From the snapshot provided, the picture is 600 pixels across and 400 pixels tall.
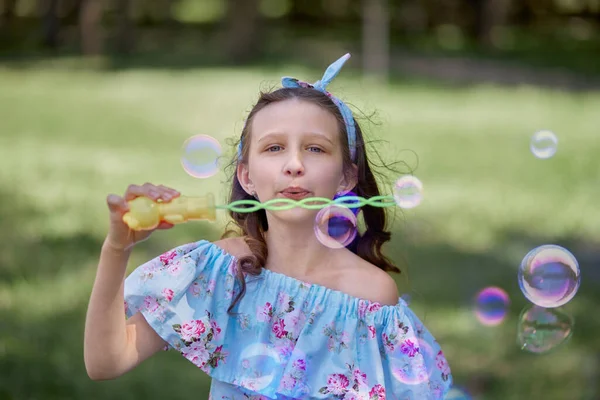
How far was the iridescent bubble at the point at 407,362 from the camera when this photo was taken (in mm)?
1885

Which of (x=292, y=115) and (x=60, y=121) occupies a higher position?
(x=292, y=115)

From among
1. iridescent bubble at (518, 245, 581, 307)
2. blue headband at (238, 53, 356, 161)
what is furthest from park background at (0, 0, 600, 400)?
iridescent bubble at (518, 245, 581, 307)

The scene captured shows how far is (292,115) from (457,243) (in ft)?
11.9

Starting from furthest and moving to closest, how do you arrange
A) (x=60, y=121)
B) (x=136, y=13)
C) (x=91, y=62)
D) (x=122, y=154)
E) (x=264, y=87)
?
(x=136, y=13)
(x=91, y=62)
(x=60, y=121)
(x=122, y=154)
(x=264, y=87)

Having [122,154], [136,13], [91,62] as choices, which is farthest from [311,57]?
[136,13]

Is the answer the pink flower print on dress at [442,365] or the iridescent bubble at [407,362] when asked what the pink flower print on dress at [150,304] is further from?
the pink flower print on dress at [442,365]

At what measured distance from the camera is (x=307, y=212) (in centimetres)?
184

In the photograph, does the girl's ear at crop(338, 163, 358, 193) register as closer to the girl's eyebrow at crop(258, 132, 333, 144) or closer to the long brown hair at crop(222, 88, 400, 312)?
the long brown hair at crop(222, 88, 400, 312)

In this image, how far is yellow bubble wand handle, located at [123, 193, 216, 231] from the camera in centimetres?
160

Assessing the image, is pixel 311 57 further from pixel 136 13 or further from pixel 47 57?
pixel 136 13

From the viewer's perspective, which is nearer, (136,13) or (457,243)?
(457,243)

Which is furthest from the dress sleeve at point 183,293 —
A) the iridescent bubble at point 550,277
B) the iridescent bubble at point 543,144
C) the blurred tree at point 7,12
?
the blurred tree at point 7,12

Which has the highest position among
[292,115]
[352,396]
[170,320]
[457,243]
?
[292,115]

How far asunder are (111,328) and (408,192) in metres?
0.79
